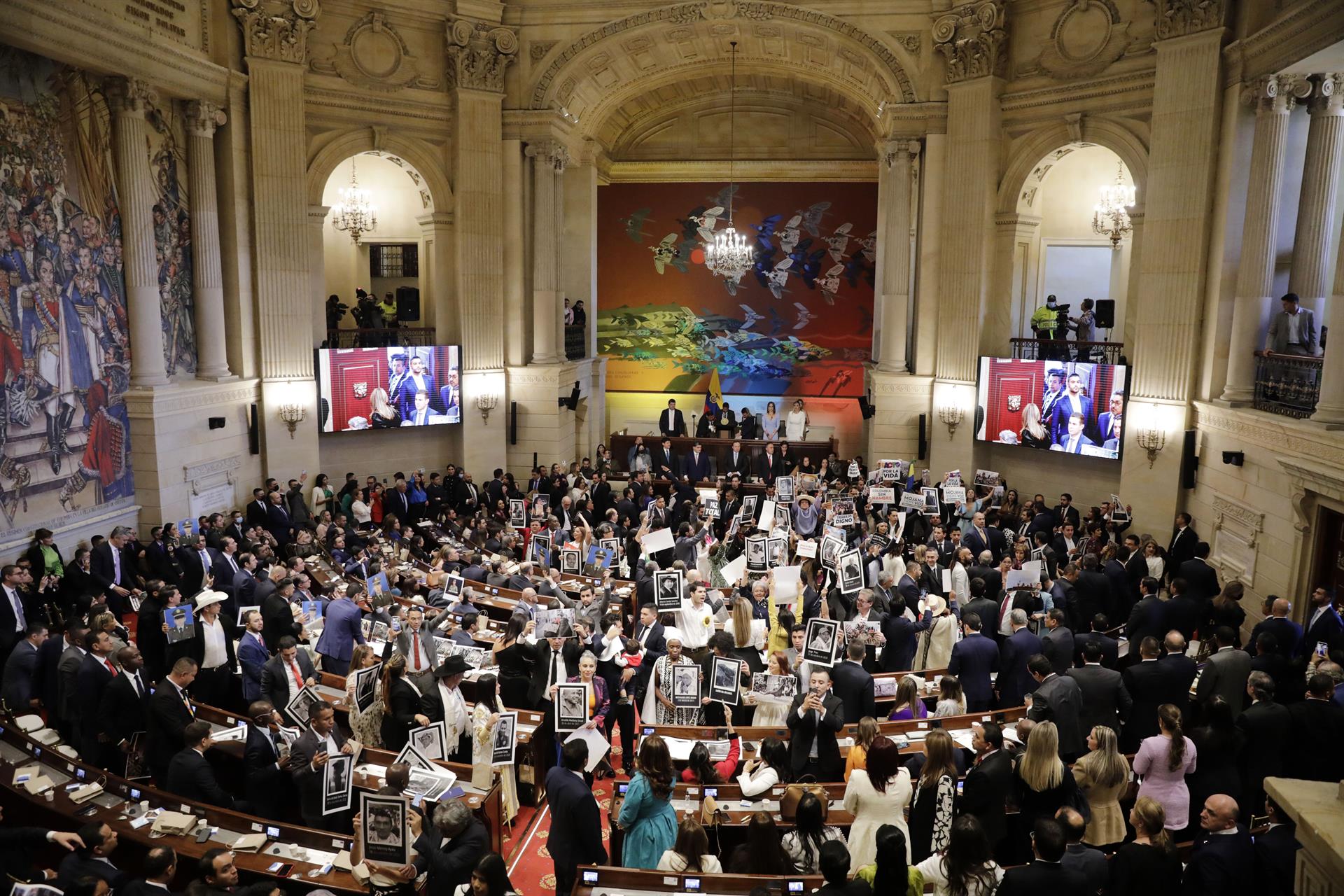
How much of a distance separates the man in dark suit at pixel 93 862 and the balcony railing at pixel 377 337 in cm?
1444

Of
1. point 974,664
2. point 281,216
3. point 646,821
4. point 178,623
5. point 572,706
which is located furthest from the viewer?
point 281,216

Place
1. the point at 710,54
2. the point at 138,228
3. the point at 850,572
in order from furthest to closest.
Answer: the point at 710,54 → the point at 138,228 → the point at 850,572

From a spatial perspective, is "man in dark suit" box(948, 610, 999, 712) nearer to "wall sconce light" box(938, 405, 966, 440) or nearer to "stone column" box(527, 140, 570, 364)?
"wall sconce light" box(938, 405, 966, 440)

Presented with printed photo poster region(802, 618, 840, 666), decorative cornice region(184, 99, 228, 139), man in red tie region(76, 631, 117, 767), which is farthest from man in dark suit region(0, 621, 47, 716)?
decorative cornice region(184, 99, 228, 139)

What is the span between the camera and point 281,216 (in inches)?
687

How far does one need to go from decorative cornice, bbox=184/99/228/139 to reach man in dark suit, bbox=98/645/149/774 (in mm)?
11107

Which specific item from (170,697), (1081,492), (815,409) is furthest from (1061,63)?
(170,697)

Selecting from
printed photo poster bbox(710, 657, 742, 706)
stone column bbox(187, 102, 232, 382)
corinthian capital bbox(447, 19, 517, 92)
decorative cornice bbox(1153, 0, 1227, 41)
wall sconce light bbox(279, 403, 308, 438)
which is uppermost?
corinthian capital bbox(447, 19, 517, 92)

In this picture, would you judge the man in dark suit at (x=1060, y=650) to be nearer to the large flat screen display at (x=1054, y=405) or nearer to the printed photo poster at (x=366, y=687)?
the printed photo poster at (x=366, y=687)

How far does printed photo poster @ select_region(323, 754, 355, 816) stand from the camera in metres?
6.72

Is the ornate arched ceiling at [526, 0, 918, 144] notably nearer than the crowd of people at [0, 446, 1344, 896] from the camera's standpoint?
No

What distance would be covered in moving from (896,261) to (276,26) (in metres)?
12.7

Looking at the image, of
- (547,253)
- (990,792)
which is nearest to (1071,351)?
(547,253)

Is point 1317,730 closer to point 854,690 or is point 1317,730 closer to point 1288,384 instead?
point 854,690
